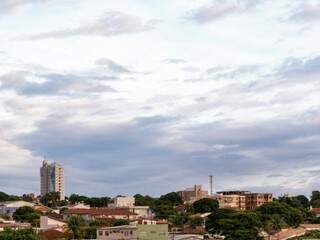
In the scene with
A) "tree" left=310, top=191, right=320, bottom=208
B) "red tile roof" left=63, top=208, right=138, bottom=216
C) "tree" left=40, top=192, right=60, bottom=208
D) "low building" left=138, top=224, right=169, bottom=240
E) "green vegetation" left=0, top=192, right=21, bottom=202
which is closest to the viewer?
"low building" left=138, top=224, right=169, bottom=240

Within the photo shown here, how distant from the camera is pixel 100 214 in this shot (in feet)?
368

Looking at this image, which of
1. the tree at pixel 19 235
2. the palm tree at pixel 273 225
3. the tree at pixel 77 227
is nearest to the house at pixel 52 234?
the tree at pixel 77 227

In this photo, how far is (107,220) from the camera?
333 ft

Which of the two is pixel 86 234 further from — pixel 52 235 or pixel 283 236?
pixel 283 236

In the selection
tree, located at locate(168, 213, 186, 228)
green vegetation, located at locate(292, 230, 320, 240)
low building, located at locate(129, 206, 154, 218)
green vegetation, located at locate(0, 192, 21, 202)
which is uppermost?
green vegetation, located at locate(0, 192, 21, 202)

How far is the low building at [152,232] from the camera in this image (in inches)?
3076

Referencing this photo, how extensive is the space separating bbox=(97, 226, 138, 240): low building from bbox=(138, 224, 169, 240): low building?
1.91ft

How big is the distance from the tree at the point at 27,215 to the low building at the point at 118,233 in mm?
23020

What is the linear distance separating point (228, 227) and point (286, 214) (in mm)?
20206

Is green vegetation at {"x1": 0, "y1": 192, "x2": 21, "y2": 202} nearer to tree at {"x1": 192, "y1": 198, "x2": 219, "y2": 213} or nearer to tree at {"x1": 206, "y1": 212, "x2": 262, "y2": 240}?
tree at {"x1": 192, "y1": 198, "x2": 219, "y2": 213}

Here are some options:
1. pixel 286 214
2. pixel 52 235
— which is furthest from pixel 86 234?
pixel 286 214

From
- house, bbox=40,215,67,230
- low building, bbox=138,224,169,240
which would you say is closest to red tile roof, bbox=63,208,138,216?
house, bbox=40,215,67,230

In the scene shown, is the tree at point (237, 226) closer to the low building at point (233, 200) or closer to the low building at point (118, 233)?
the low building at point (118, 233)

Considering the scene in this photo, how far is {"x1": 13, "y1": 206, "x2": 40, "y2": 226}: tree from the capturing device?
346 feet
